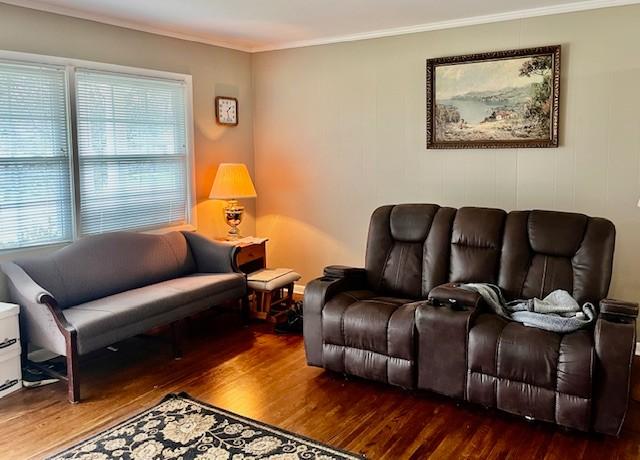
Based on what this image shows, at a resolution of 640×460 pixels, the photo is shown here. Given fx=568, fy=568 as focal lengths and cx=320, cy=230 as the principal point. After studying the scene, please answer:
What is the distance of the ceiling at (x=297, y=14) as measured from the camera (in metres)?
3.75

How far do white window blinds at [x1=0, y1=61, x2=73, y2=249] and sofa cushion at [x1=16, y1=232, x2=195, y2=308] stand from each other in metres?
0.22

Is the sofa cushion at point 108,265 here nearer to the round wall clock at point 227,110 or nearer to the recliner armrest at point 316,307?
the round wall clock at point 227,110

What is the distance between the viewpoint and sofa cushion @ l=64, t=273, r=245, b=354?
328 cm

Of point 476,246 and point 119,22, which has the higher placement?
point 119,22

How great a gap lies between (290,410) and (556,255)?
5.92 feet

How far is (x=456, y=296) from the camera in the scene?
3148 millimetres

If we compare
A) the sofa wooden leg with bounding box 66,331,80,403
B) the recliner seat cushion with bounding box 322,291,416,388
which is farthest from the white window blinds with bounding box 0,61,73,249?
the recliner seat cushion with bounding box 322,291,416,388

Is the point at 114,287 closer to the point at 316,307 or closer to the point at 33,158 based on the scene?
the point at 33,158

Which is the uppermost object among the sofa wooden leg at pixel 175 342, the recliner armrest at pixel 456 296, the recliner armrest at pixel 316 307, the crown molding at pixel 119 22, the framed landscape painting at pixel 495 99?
the crown molding at pixel 119 22

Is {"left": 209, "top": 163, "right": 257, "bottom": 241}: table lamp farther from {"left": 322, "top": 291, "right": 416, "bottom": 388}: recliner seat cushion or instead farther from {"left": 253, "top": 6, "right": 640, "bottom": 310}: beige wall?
{"left": 322, "top": 291, "right": 416, "bottom": 388}: recliner seat cushion

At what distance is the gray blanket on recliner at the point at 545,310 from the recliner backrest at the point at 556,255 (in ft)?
0.30

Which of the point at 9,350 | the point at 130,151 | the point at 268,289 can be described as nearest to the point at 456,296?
the point at 268,289

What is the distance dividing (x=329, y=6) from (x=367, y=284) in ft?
6.26

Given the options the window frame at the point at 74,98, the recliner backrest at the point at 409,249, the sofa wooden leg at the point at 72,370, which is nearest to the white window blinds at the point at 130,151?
the window frame at the point at 74,98
